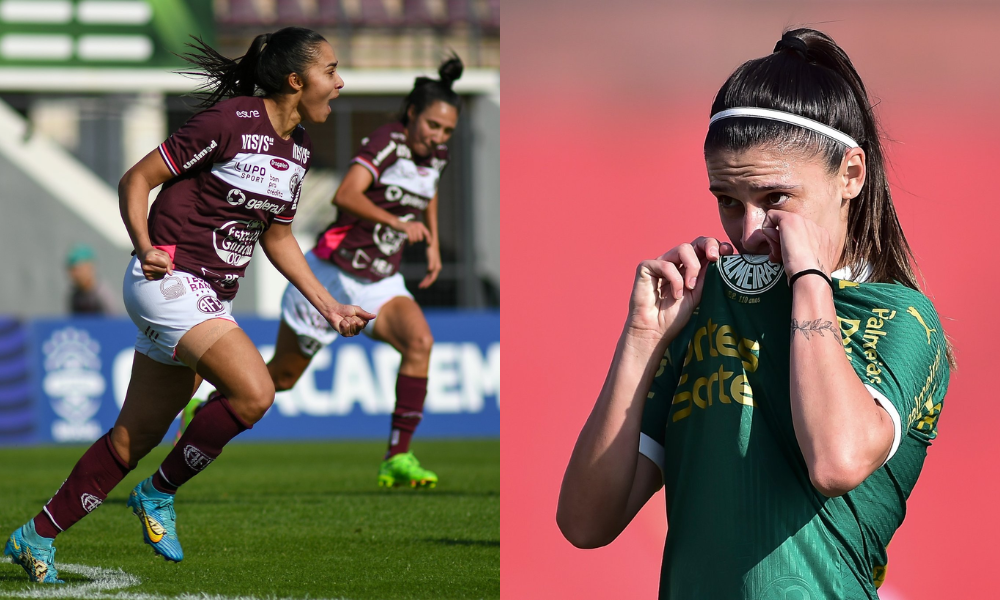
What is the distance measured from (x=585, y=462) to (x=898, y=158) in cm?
166

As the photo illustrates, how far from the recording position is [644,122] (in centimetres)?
291

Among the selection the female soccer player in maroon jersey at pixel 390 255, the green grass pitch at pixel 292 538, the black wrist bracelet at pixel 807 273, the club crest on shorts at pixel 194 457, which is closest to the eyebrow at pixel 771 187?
the black wrist bracelet at pixel 807 273

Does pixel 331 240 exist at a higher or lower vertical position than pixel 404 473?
higher

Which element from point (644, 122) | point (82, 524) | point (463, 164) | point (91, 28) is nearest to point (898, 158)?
point (644, 122)

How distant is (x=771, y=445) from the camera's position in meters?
1.31

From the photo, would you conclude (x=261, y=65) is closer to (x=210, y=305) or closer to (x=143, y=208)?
(x=143, y=208)

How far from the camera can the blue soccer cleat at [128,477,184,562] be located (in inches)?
147

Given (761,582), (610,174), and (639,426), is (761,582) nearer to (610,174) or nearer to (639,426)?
(639,426)

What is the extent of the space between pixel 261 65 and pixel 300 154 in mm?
354

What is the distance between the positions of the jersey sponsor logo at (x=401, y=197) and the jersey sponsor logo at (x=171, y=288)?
2809mm

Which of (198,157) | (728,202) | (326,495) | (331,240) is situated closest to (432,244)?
(331,240)

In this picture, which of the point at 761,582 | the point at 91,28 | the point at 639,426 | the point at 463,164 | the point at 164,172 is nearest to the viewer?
the point at 761,582

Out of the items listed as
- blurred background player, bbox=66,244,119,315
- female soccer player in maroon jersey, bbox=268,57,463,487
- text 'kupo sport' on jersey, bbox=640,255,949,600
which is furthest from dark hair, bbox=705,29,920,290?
blurred background player, bbox=66,244,119,315

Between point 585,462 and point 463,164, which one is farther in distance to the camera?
point 463,164
